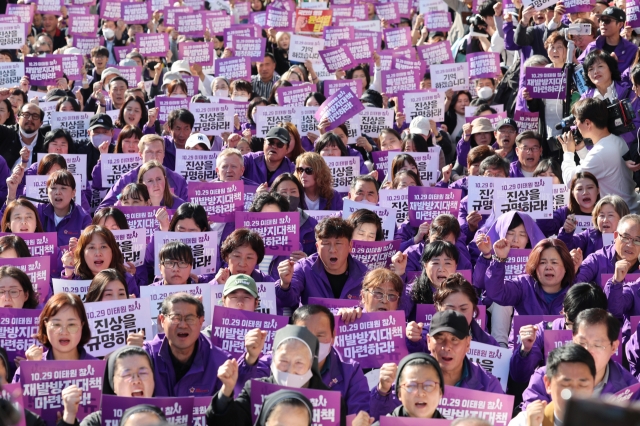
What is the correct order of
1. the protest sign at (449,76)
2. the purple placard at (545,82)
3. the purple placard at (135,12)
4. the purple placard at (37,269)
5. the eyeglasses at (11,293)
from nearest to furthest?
the eyeglasses at (11,293) → the purple placard at (37,269) → the purple placard at (545,82) → the protest sign at (449,76) → the purple placard at (135,12)

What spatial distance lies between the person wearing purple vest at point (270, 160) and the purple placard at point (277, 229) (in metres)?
2.13

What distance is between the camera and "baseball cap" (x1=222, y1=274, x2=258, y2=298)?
6.62 m

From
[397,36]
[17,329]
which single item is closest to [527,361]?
[17,329]

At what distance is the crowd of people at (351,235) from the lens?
18.3 feet

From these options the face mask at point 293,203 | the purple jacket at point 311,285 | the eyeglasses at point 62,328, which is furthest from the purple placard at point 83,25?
the eyeglasses at point 62,328

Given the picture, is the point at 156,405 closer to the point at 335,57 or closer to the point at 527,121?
the point at 527,121

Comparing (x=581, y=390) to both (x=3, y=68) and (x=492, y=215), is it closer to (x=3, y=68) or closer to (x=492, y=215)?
(x=492, y=215)

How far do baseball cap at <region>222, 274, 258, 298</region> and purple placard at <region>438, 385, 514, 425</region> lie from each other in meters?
1.67

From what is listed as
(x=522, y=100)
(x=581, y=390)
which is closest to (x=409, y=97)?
(x=522, y=100)

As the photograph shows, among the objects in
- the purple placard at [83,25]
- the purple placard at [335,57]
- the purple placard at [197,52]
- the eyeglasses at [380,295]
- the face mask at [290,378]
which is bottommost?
the face mask at [290,378]

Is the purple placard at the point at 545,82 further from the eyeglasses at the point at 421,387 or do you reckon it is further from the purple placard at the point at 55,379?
the purple placard at the point at 55,379

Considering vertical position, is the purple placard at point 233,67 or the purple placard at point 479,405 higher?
the purple placard at point 233,67

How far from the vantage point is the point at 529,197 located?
9070 millimetres

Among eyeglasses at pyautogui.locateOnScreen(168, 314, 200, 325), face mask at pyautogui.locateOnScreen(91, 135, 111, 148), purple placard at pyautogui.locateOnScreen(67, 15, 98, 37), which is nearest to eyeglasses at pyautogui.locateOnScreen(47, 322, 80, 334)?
eyeglasses at pyautogui.locateOnScreen(168, 314, 200, 325)
